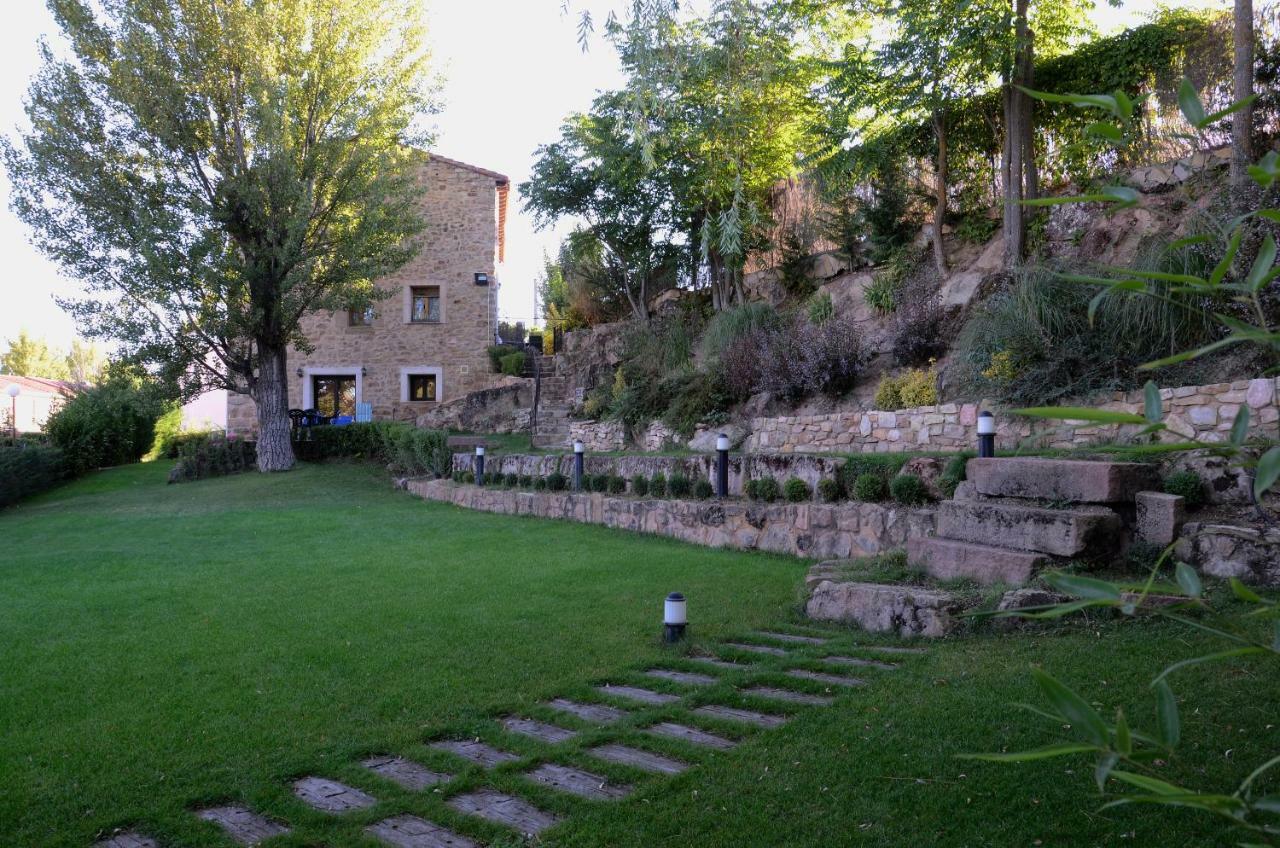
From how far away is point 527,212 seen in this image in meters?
20.0

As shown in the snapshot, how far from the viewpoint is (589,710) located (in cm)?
411

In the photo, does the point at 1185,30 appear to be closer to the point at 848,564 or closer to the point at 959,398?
the point at 959,398

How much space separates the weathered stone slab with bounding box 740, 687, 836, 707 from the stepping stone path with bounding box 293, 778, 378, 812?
185 cm

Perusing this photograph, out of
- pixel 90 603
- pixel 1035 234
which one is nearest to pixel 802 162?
pixel 1035 234

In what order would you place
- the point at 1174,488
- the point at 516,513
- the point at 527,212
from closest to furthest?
the point at 1174,488
the point at 516,513
the point at 527,212

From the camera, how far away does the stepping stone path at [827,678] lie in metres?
4.27

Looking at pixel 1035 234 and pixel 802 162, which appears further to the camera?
pixel 802 162

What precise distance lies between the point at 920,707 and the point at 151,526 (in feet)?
38.8

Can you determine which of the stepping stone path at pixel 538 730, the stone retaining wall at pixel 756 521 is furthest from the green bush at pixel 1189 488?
the stepping stone path at pixel 538 730

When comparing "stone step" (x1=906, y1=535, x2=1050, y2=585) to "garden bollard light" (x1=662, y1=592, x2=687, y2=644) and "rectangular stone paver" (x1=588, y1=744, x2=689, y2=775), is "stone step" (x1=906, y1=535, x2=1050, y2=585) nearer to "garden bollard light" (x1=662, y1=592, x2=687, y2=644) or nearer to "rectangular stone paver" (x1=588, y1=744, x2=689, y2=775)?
"garden bollard light" (x1=662, y1=592, x2=687, y2=644)

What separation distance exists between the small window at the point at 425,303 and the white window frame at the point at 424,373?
1.46m

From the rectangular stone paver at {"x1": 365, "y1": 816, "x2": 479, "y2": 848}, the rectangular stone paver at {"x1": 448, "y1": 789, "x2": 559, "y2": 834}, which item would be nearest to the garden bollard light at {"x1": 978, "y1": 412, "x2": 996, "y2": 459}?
the rectangular stone paver at {"x1": 448, "y1": 789, "x2": 559, "y2": 834}

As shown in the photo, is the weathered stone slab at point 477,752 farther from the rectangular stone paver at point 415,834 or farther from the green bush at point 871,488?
the green bush at point 871,488

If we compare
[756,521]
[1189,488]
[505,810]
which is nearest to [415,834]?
[505,810]
